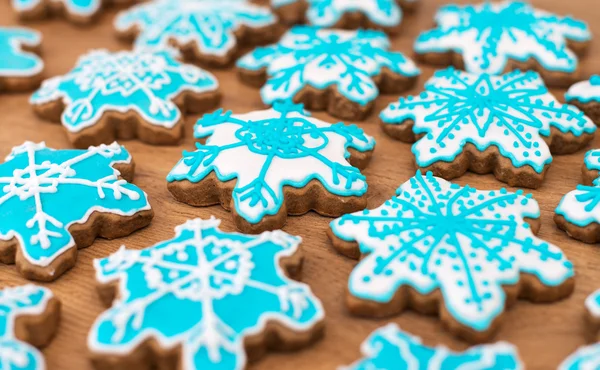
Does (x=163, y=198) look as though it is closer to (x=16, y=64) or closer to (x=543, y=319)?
(x=16, y=64)

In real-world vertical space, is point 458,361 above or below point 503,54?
below

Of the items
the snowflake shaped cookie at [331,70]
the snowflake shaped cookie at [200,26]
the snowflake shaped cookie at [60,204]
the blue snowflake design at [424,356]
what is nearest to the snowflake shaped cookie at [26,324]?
the snowflake shaped cookie at [60,204]

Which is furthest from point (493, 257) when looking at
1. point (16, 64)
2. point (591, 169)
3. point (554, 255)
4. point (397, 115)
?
point (16, 64)

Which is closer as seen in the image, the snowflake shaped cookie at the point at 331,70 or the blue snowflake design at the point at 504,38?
the snowflake shaped cookie at the point at 331,70

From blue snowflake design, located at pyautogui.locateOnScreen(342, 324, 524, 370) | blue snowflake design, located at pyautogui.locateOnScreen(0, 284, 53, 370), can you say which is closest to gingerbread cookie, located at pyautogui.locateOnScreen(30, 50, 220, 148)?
blue snowflake design, located at pyautogui.locateOnScreen(0, 284, 53, 370)

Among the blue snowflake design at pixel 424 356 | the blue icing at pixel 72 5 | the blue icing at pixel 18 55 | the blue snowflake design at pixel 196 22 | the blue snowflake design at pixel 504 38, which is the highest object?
the blue snowflake design at pixel 504 38

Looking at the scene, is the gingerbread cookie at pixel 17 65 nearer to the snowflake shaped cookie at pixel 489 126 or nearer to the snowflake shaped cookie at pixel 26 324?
the snowflake shaped cookie at pixel 26 324
